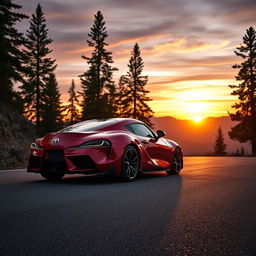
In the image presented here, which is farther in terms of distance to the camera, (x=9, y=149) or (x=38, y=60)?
(x=38, y=60)

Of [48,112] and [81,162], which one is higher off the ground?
[48,112]

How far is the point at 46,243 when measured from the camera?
3.53 m

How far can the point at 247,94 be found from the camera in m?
46.2

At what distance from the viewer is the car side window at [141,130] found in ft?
31.5

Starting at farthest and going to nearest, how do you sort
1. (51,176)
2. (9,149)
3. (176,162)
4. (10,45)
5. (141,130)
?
(10,45) → (9,149) → (176,162) → (141,130) → (51,176)

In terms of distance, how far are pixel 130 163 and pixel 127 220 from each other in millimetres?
4278

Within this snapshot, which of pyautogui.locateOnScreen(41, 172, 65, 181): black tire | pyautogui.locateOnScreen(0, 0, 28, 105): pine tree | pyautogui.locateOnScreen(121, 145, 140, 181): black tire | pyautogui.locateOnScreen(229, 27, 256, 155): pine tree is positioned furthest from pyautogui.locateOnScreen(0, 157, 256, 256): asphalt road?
pyautogui.locateOnScreen(229, 27, 256, 155): pine tree

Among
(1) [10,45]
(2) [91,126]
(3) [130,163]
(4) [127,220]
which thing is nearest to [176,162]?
(3) [130,163]

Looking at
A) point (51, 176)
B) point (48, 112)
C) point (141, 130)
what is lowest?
point (51, 176)

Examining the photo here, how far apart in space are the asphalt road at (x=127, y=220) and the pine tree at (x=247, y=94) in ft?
131

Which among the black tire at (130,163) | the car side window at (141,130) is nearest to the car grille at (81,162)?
the black tire at (130,163)

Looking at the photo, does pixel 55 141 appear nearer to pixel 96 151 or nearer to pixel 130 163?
pixel 96 151

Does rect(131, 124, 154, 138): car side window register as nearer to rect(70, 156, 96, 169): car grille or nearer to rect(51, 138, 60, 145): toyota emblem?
rect(70, 156, 96, 169): car grille

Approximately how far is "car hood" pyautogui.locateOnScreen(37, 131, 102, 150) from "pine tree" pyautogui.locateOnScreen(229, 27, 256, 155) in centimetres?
3994
